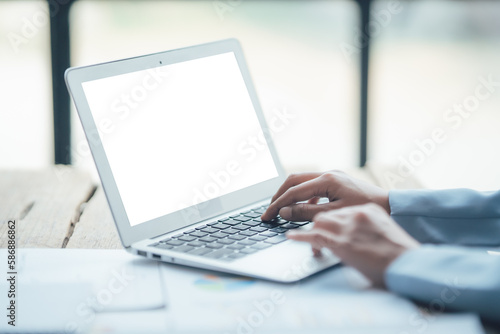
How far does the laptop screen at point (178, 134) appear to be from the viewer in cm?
97

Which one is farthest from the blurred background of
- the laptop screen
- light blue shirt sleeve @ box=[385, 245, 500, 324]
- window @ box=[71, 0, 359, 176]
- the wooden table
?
light blue shirt sleeve @ box=[385, 245, 500, 324]

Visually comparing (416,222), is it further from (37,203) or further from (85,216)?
(37,203)

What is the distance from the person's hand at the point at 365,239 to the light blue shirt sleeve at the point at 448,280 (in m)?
0.02

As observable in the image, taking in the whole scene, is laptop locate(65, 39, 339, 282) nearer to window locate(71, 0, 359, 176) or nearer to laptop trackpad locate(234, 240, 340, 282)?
laptop trackpad locate(234, 240, 340, 282)

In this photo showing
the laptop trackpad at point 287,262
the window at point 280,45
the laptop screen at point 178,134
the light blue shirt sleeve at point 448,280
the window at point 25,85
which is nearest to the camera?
→ the light blue shirt sleeve at point 448,280

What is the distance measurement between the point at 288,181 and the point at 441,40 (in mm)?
1994

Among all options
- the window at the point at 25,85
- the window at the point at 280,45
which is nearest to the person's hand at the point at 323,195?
the window at the point at 280,45

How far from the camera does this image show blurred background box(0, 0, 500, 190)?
2.45 meters

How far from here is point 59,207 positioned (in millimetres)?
1266

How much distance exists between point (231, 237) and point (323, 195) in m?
0.17

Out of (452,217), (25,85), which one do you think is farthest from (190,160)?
(25,85)

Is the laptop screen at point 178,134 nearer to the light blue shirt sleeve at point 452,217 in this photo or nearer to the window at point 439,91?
the light blue shirt sleeve at point 452,217

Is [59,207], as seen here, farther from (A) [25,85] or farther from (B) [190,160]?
(A) [25,85]

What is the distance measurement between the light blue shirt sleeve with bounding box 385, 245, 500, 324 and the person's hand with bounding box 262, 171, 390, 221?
10.5 inches
